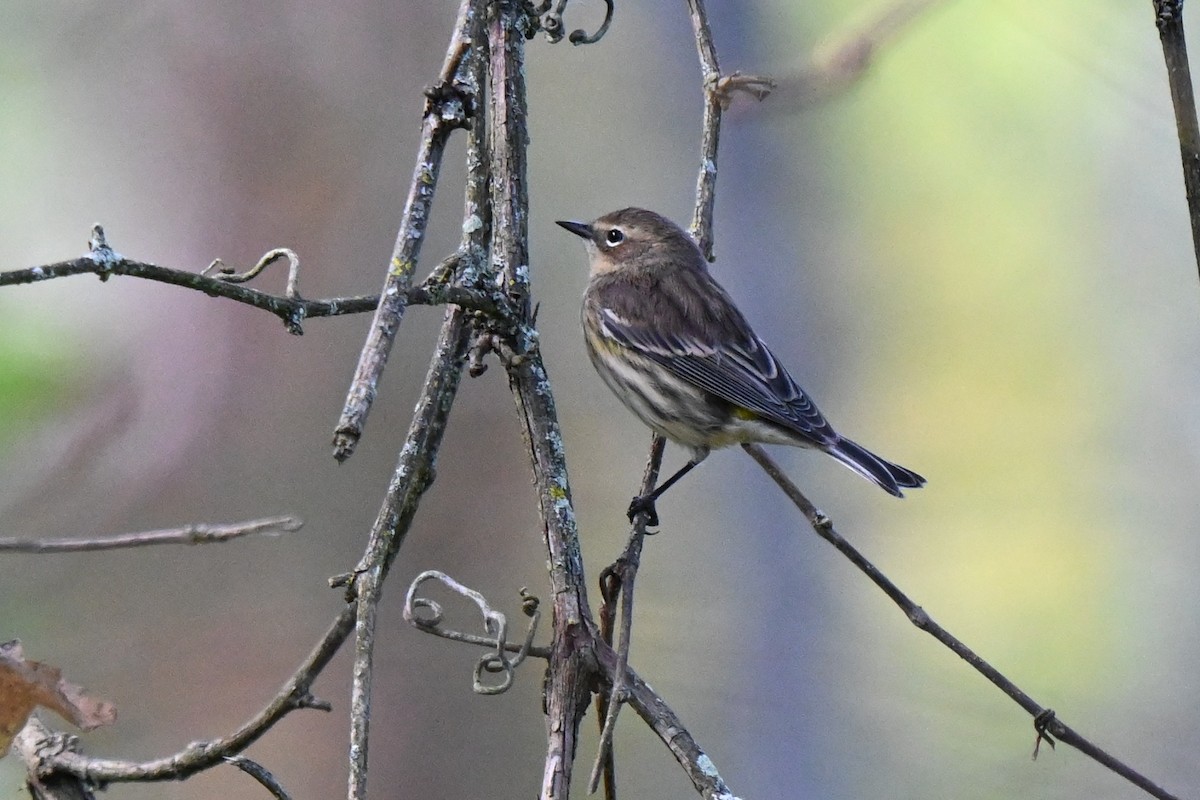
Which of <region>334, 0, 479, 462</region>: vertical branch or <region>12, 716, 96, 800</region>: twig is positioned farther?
<region>12, 716, 96, 800</region>: twig

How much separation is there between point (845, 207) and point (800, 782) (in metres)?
2.79

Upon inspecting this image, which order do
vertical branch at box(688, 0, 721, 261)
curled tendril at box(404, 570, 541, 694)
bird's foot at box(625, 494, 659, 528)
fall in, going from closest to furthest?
1. curled tendril at box(404, 570, 541, 694)
2. bird's foot at box(625, 494, 659, 528)
3. vertical branch at box(688, 0, 721, 261)

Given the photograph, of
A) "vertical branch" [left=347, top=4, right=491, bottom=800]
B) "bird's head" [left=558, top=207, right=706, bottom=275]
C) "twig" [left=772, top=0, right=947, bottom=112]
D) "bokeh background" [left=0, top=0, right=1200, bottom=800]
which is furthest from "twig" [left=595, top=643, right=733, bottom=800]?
"bird's head" [left=558, top=207, right=706, bottom=275]

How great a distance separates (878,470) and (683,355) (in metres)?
0.98

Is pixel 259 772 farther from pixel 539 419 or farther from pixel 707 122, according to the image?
pixel 707 122

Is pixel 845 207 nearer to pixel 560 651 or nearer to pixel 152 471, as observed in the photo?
pixel 152 471

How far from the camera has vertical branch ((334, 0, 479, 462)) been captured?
52.6 inches

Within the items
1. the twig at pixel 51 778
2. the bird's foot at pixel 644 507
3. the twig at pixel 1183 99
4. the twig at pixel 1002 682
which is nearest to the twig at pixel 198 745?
the twig at pixel 51 778

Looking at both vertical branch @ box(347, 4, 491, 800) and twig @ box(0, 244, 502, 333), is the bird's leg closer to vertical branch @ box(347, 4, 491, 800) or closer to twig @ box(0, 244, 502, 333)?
vertical branch @ box(347, 4, 491, 800)

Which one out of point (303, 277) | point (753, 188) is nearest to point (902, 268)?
point (753, 188)

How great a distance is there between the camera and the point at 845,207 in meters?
5.96

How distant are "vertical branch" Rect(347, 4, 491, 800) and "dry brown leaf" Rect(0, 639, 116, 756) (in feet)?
1.54

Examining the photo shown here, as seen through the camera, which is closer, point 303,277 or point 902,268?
point 303,277

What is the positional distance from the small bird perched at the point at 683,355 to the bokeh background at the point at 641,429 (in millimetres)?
642
